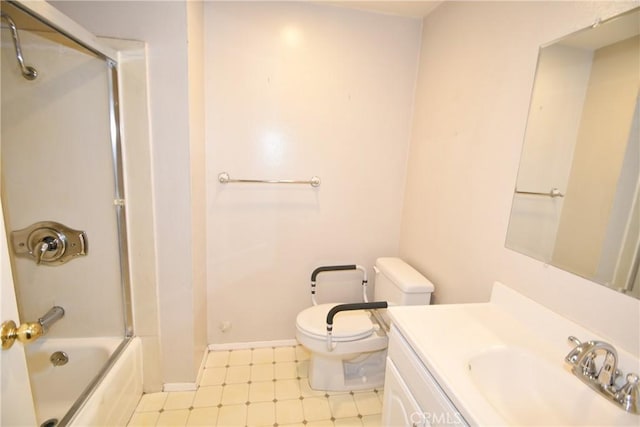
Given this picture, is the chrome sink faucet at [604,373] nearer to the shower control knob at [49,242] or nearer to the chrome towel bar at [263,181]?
the chrome towel bar at [263,181]

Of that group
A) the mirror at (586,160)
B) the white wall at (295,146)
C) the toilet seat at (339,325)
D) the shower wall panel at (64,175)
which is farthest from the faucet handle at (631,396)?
the shower wall panel at (64,175)

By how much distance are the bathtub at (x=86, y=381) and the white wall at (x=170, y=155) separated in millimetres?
195

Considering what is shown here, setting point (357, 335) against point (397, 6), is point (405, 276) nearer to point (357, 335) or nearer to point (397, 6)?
point (357, 335)

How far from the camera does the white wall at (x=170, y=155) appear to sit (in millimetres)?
1358

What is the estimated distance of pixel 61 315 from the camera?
153 centimetres

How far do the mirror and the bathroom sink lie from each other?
0.98 feet

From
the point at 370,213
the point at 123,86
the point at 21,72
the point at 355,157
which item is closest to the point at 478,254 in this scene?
the point at 370,213

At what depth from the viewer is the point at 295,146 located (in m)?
1.90

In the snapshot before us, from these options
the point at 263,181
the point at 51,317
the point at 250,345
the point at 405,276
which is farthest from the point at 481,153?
the point at 51,317

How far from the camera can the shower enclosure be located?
4.36 ft

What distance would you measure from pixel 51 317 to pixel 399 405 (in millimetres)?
1722

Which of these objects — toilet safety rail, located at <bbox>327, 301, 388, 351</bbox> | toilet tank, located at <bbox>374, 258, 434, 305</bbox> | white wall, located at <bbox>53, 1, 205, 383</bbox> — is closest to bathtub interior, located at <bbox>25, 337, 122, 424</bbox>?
white wall, located at <bbox>53, 1, 205, 383</bbox>

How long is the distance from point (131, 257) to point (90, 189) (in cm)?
40

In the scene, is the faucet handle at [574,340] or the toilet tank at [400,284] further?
the toilet tank at [400,284]
